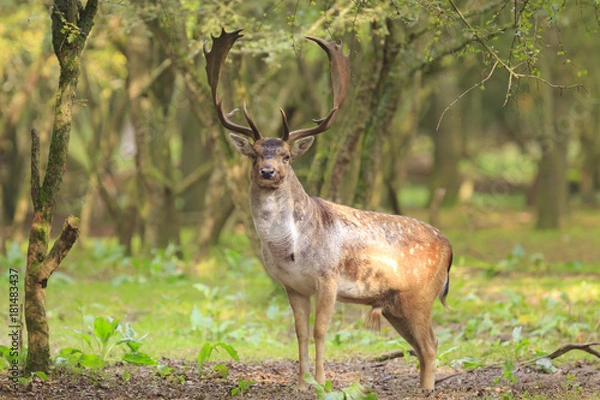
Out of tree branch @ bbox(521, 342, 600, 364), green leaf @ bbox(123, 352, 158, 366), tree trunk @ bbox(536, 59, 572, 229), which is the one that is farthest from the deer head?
tree trunk @ bbox(536, 59, 572, 229)

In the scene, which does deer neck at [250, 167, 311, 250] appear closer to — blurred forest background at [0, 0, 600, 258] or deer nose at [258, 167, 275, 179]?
deer nose at [258, 167, 275, 179]

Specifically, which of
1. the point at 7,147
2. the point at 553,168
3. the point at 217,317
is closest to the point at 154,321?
the point at 217,317

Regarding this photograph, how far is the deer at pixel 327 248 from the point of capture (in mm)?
7234

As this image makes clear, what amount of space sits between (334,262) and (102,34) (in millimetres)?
10970

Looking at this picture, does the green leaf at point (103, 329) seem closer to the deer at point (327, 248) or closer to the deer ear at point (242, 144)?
the deer at point (327, 248)

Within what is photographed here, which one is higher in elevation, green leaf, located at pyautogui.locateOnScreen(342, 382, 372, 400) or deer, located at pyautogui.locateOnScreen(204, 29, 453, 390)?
deer, located at pyautogui.locateOnScreen(204, 29, 453, 390)

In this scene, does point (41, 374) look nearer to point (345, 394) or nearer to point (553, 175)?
point (345, 394)

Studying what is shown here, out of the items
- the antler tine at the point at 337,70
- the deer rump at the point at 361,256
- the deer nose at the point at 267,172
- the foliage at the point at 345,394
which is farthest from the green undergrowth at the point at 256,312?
the antler tine at the point at 337,70

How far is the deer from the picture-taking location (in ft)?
23.7

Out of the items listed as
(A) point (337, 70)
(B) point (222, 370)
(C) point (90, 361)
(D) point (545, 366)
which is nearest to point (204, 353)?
(B) point (222, 370)

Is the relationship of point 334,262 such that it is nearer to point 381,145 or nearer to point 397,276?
point 397,276

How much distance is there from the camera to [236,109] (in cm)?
729

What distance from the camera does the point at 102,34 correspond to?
56.0 ft

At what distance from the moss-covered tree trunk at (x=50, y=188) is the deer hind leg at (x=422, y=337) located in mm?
2719
